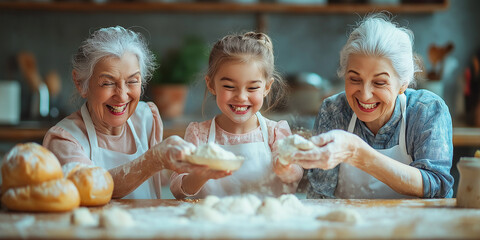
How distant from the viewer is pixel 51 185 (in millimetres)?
1423

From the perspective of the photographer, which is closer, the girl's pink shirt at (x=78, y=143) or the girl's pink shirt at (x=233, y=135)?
the girl's pink shirt at (x=78, y=143)

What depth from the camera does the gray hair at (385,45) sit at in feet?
5.95

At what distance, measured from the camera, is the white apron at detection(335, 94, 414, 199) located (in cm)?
188

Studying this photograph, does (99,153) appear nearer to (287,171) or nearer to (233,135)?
(233,135)

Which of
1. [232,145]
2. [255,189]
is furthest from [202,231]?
[232,145]

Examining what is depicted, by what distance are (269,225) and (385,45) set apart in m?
0.84

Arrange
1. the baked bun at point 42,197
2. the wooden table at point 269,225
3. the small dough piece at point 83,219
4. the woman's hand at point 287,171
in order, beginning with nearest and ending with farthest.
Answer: the wooden table at point 269,225 → the small dough piece at point 83,219 → the baked bun at point 42,197 → the woman's hand at point 287,171

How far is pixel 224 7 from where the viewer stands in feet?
12.1

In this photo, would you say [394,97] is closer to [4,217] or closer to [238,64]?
[238,64]

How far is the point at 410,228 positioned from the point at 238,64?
866mm

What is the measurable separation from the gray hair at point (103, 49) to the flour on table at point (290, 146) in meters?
0.65

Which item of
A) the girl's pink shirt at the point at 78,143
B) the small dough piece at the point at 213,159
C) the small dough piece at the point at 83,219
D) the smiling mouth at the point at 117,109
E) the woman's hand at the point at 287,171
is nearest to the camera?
the small dough piece at the point at 83,219

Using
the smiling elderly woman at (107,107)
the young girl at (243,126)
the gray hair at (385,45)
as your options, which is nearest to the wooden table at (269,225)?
the young girl at (243,126)

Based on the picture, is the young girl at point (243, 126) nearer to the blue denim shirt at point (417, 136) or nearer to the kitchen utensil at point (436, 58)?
the blue denim shirt at point (417, 136)
